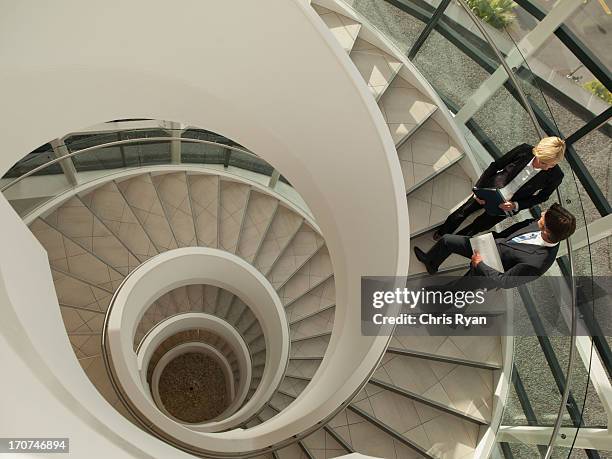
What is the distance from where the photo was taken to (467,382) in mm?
5852

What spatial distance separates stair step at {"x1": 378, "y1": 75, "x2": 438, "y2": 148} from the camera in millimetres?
6219

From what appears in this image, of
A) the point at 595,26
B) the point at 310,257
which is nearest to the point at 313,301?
the point at 310,257

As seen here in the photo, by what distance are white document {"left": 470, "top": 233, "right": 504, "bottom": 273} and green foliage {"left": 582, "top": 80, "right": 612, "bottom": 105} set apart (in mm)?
1875

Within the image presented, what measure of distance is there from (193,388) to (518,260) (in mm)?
8174

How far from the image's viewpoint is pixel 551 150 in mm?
4008

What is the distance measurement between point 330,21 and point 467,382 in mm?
4698

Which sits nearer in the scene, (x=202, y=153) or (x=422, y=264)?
(x=422, y=264)

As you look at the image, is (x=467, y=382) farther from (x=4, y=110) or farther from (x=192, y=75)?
(x=4, y=110)

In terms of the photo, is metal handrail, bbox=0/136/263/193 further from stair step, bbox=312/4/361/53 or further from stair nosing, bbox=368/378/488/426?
stair nosing, bbox=368/378/488/426

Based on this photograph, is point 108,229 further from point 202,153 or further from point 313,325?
point 313,325

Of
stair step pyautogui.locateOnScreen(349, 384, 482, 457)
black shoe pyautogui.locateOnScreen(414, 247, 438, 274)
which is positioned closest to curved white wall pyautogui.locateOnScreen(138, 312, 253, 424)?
stair step pyautogui.locateOnScreen(349, 384, 482, 457)

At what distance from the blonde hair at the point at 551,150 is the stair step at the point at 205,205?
16.3 feet

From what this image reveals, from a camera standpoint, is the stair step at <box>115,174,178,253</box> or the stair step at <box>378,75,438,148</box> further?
the stair step at <box>115,174,178,253</box>

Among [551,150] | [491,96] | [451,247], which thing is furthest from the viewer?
[491,96]
